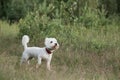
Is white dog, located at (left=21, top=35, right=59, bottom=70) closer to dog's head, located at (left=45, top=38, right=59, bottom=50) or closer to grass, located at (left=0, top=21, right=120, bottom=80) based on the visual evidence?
dog's head, located at (left=45, top=38, right=59, bottom=50)

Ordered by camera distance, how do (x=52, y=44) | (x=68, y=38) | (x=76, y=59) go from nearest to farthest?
1. (x=52, y=44)
2. (x=76, y=59)
3. (x=68, y=38)

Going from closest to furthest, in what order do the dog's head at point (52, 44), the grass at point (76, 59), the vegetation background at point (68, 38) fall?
the grass at point (76, 59) < the vegetation background at point (68, 38) < the dog's head at point (52, 44)

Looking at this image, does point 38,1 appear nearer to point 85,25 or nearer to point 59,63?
point 85,25

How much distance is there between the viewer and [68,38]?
1479 centimetres

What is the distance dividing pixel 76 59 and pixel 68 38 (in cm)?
285

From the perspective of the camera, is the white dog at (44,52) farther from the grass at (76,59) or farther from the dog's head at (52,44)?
the grass at (76,59)

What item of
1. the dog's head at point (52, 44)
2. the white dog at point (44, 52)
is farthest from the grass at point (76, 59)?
the dog's head at point (52, 44)

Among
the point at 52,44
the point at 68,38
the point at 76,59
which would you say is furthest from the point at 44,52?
the point at 68,38

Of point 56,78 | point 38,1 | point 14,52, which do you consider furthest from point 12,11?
point 56,78

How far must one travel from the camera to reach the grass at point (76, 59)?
27.4 ft

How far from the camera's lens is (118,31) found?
17719mm

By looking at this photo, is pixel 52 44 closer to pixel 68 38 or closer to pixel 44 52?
pixel 44 52

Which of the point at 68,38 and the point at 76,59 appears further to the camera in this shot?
the point at 68,38

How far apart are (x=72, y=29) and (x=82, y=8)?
12.2 ft
